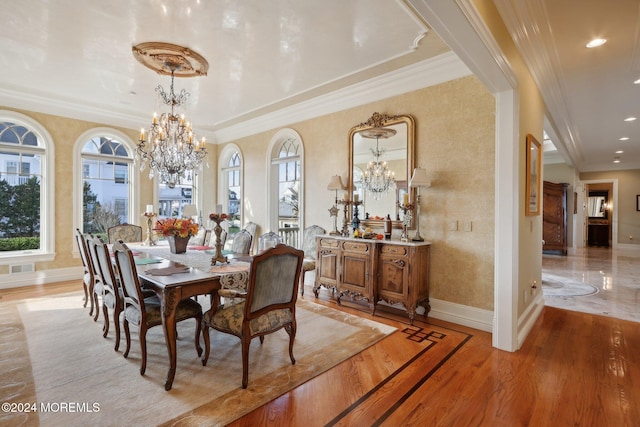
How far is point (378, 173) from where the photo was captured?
14.2ft

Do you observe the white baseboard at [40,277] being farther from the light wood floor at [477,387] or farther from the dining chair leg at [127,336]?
the light wood floor at [477,387]

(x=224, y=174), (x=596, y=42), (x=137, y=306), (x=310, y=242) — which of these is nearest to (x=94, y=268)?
(x=137, y=306)

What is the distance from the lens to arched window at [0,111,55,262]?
5.05 metres

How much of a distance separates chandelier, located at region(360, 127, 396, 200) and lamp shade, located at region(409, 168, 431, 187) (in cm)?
55

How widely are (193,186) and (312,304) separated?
4490 millimetres

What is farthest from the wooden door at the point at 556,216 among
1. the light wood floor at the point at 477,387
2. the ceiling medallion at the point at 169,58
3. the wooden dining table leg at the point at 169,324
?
the wooden dining table leg at the point at 169,324

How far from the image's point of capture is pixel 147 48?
3.40 m

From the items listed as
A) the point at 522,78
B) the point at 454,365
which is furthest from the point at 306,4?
the point at 454,365

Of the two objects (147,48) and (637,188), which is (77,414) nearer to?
(147,48)

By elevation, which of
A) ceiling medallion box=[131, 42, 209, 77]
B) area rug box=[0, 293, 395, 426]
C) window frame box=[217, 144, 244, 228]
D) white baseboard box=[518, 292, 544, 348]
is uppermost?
ceiling medallion box=[131, 42, 209, 77]

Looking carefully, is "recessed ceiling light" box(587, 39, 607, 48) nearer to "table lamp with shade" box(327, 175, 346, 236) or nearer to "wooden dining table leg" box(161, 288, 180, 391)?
"table lamp with shade" box(327, 175, 346, 236)

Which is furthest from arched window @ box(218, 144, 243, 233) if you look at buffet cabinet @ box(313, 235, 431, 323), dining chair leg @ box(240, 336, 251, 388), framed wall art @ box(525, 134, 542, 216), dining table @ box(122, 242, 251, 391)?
framed wall art @ box(525, 134, 542, 216)

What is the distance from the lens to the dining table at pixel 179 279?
7.33ft

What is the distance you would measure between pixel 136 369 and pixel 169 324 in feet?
2.01
